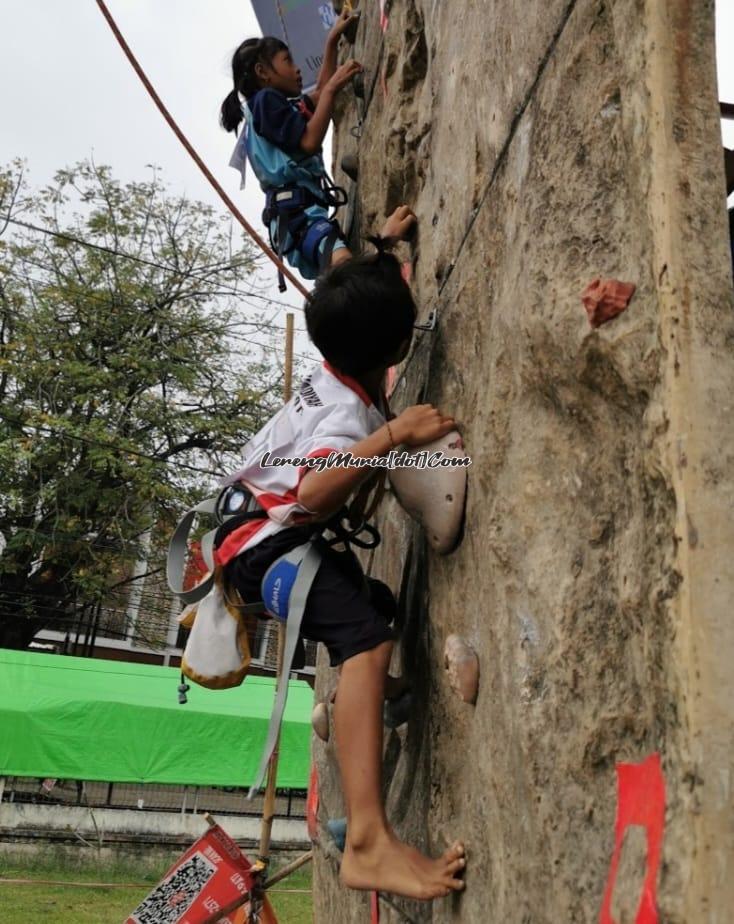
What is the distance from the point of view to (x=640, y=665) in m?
1.15

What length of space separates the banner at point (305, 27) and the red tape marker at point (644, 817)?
4.40 metres

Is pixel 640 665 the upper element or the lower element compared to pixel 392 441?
lower

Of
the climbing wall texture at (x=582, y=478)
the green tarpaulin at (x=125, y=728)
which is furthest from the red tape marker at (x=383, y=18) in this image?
the green tarpaulin at (x=125, y=728)

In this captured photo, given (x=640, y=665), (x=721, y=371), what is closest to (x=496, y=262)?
(x=721, y=371)

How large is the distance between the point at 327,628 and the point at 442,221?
1.01 metres

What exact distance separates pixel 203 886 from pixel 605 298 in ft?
9.81

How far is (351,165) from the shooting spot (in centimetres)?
384

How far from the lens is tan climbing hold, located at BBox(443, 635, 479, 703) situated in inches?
65.8

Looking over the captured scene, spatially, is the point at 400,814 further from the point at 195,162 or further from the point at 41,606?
the point at 41,606

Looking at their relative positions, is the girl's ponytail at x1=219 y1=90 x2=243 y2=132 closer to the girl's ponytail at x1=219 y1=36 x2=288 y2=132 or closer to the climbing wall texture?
the girl's ponytail at x1=219 y1=36 x2=288 y2=132

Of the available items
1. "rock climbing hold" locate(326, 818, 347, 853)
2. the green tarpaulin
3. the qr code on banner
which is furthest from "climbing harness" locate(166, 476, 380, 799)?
the green tarpaulin

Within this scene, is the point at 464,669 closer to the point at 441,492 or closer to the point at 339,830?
the point at 441,492

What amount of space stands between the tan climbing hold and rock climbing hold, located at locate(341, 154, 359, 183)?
8.32ft

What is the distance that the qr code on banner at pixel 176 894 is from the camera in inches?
133
